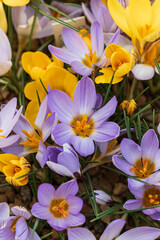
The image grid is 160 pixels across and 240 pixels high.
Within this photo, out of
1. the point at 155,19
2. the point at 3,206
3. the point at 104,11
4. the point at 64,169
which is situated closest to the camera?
the point at 64,169

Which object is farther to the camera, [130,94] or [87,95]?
[130,94]

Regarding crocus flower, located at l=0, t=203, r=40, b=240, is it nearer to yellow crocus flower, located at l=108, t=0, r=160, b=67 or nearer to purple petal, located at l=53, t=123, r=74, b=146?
purple petal, located at l=53, t=123, r=74, b=146

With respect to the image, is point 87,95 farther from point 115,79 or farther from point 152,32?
point 152,32

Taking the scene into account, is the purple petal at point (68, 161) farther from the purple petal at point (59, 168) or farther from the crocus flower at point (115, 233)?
the crocus flower at point (115, 233)

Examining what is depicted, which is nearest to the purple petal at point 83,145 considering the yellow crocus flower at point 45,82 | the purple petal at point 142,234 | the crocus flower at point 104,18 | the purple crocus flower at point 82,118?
the purple crocus flower at point 82,118

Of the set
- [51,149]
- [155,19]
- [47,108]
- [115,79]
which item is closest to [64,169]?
[51,149]

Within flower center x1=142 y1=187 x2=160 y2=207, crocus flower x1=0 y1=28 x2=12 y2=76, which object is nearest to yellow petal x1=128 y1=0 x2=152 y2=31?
crocus flower x1=0 y1=28 x2=12 y2=76
